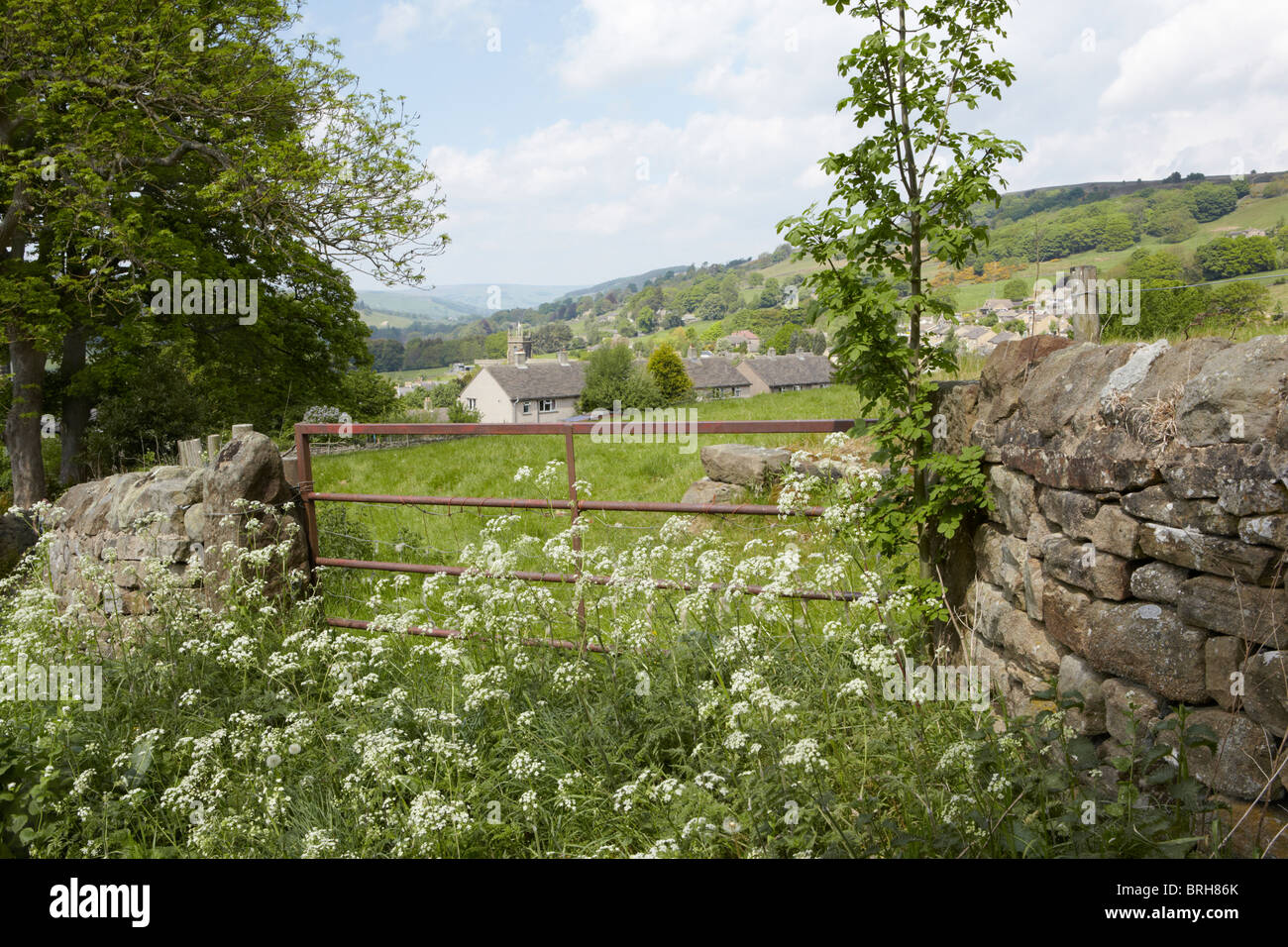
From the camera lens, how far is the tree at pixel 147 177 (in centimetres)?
1523

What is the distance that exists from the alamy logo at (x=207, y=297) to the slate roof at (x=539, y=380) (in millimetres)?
38348

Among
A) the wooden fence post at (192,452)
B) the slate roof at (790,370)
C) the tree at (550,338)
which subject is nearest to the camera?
the wooden fence post at (192,452)

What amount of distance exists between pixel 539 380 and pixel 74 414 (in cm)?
4157

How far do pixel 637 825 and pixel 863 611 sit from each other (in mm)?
1834

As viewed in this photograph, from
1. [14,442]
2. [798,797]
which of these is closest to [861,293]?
[798,797]

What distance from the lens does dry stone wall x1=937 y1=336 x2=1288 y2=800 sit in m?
2.64

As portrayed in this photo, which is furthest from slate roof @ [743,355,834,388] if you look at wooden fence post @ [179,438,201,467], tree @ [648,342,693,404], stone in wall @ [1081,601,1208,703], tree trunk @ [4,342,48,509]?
stone in wall @ [1081,601,1208,703]

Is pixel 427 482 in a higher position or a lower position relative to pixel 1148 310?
lower

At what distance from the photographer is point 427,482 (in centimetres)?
1346

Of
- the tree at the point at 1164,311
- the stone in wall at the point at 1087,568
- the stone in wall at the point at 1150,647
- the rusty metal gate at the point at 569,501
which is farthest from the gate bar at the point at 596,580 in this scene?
the tree at the point at 1164,311

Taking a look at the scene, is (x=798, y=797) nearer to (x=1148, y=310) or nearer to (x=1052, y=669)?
(x=1052, y=669)

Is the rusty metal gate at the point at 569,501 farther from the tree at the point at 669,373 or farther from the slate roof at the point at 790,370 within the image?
the slate roof at the point at 790,370

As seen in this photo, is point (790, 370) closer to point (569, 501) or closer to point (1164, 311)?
point (1164, 311)
